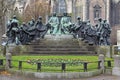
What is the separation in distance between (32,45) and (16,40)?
1.34 metres

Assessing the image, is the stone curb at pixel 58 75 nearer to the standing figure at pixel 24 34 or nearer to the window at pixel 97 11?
the standing figure at pixel 24 34

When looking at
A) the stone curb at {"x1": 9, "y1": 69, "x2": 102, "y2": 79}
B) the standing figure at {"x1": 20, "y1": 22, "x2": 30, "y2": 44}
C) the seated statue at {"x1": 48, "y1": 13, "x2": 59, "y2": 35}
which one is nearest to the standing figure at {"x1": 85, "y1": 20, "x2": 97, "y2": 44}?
the seated statue at {"x1": 48, "y1": 13, "x2": 59, "y2": 35}

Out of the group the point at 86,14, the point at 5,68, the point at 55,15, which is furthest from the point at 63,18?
the point at 86,14

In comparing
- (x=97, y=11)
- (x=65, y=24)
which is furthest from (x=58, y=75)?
Answer: (x=97, y=11)

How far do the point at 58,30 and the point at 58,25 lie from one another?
0.49 meters

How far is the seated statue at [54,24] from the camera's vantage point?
31.2m

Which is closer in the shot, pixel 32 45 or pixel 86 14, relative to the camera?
pixel 32 45

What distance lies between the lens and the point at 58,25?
3147 cm

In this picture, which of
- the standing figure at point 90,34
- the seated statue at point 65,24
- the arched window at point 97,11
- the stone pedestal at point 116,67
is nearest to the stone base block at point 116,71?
the stone pedestal at point 116,67

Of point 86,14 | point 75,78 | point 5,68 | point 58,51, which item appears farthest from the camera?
point 86,14

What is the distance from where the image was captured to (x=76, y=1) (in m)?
76.5

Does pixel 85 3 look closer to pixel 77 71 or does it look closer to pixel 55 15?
pixel 55 15

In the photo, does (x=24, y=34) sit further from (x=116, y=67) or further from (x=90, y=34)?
(x=116, y=67)

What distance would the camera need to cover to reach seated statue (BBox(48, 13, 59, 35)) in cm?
3119
